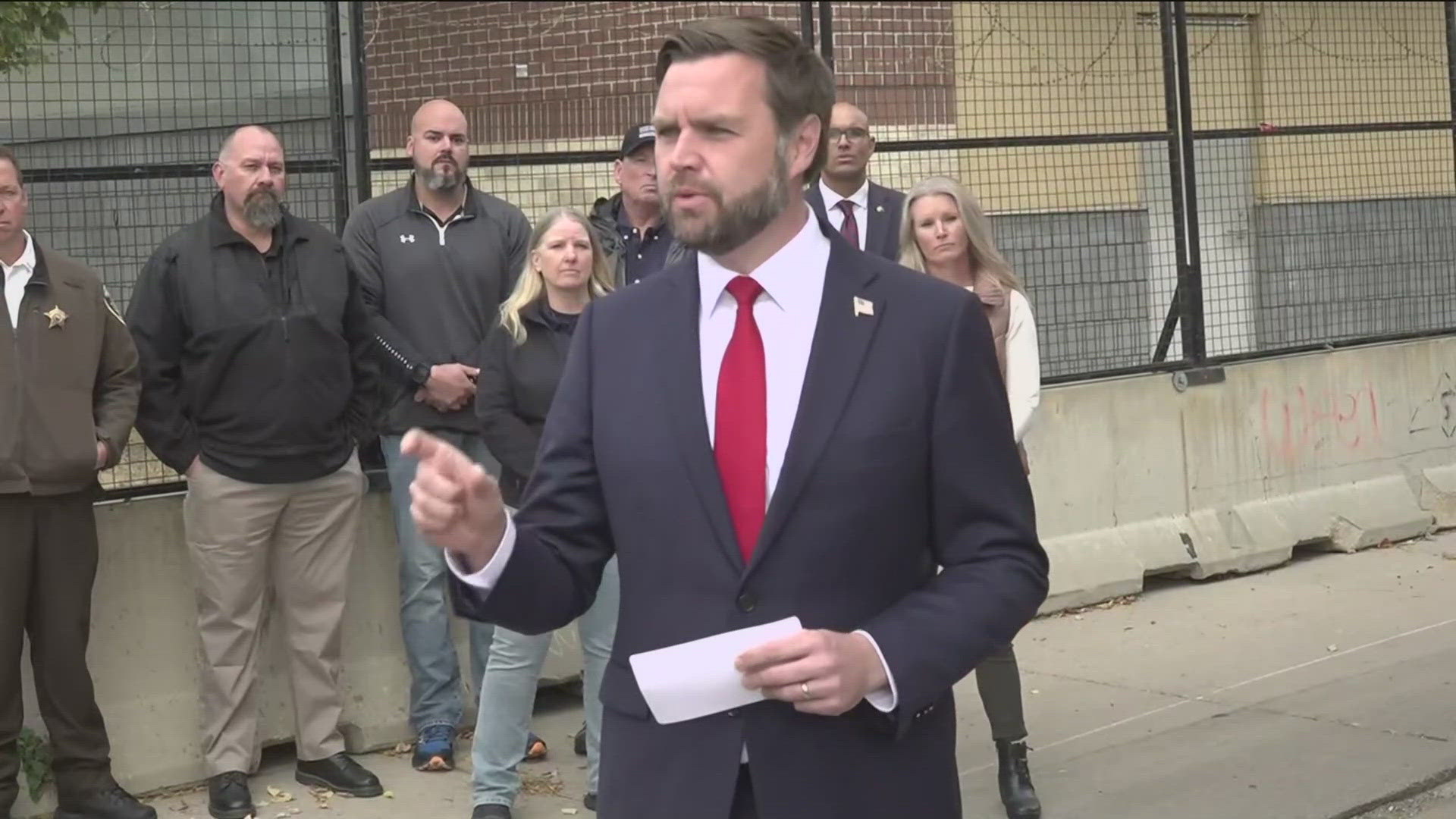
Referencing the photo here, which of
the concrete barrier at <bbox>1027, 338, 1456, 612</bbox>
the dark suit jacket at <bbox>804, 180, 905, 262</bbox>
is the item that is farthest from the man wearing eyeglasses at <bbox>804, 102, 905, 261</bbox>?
the concrete barrier at <bbox>1027, 338, 1456, 612</bbox>

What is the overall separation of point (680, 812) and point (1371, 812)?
13.7 feet

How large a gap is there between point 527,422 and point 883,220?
75.5 inches

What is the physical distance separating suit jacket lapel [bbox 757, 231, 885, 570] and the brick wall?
22.9 ft

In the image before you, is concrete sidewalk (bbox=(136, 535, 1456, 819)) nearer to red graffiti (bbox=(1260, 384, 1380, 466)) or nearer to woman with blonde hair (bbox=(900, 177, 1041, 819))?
woman with blonde hair (bbox=(900, 177, 1041, 819))

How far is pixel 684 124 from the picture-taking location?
2885 mm

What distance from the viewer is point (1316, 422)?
10.8 m

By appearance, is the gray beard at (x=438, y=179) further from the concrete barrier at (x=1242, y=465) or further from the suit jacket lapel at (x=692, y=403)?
the suit jacket lapel at (x=692, y=403)

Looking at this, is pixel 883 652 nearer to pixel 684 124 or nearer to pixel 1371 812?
pixel 684 124

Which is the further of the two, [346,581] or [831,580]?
[346,581]

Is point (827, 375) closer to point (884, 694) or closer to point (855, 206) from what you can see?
point (884, 694)

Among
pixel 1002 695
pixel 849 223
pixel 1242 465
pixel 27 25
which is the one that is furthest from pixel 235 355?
pixel 1242 465

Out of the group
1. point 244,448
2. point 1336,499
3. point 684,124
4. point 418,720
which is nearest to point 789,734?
point 684,124

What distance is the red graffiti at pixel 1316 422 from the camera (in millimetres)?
10586

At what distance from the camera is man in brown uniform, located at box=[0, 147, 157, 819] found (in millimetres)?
5965
